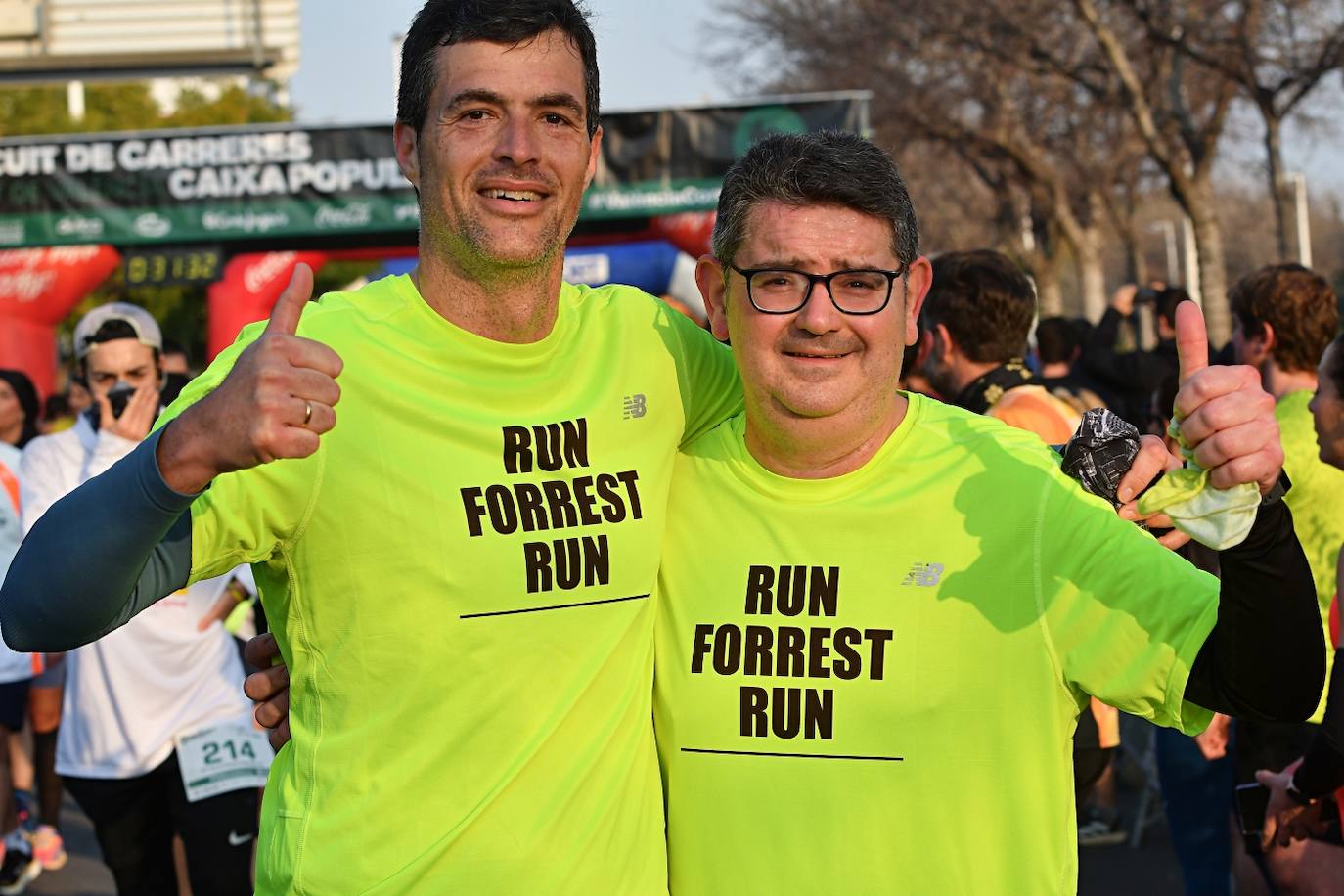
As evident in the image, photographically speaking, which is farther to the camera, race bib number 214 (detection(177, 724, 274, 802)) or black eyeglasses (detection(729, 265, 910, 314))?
race bib number 214 (detection(177, 724, 274, 802))

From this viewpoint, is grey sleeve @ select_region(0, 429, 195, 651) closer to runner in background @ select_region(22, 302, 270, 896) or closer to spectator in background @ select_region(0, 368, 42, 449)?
runner in background @ select_region(22, 302, 270, 896)

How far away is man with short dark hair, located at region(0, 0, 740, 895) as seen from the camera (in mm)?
2598

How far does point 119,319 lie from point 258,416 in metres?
4.55

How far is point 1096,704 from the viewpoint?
5.09m

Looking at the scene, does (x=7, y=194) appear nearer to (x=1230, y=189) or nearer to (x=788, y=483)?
(x=788, y=483)

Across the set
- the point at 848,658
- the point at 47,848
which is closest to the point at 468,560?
the point at 848,658

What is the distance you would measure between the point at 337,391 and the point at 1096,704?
11.9 feet

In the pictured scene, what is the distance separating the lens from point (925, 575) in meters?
2.69

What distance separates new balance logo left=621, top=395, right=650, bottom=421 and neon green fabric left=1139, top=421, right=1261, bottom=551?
1.08 metres

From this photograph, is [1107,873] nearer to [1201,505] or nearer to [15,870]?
[15,870]

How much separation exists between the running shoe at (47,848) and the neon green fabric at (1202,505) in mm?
6701

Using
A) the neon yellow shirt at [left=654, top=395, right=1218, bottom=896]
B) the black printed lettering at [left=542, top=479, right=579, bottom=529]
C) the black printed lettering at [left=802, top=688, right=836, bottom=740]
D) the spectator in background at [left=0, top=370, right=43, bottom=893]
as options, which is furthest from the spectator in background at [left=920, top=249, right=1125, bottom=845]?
the spectator in background at [left=0, top=370, right=43, bottom=893]

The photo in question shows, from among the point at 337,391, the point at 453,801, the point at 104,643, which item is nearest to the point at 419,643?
the point at 453,801

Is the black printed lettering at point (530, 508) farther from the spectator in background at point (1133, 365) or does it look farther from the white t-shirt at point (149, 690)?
the spectator in background at point (1133, 365)
